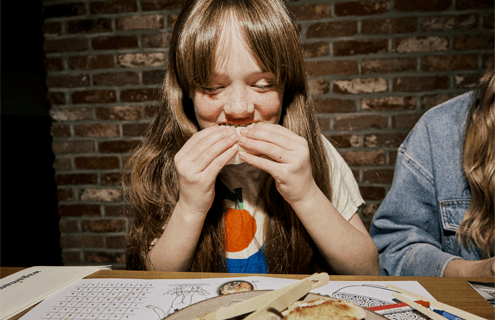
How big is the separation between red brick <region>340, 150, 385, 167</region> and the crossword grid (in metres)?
1.31

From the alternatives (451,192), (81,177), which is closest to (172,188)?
(451,192)

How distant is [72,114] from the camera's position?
165 centimetres

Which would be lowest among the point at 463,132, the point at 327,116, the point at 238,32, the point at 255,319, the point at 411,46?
the point at 255,319

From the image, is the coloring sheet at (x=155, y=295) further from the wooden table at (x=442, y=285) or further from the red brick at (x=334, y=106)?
the red brick at (x=334, y=106)

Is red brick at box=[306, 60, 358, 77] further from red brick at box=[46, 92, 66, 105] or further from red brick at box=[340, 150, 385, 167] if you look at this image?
red brick at box=[46, 92, 66, 105]

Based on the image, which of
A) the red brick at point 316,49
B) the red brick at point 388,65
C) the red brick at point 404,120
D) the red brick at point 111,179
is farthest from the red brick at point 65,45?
the red brick at point 404,120

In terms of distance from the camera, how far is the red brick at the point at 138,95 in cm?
160

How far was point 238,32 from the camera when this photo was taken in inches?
27.8

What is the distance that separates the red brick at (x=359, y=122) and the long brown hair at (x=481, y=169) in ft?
2.07

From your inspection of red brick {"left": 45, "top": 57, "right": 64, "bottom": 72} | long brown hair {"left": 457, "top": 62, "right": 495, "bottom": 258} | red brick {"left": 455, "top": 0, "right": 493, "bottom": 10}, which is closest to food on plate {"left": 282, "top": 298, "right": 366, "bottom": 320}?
long brown hair {"left": 457, "top": 62, "right": 495, "bottom": 258}

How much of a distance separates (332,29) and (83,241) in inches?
76.7

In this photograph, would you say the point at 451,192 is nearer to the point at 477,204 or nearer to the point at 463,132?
the point at 477,204

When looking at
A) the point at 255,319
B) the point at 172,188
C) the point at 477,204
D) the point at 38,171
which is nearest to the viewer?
the point at 255,319

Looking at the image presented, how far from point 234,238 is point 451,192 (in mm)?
735
